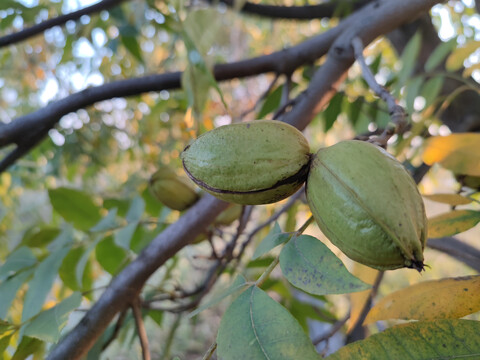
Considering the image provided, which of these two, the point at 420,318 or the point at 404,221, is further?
the point at 420,318

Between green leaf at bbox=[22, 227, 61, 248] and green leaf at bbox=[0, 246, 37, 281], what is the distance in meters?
0.16

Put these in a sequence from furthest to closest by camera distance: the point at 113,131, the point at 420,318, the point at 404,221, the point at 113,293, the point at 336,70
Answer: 1. the point at 113,131
2. the point at 336,70
3. the point at 113,293
4. the point at 420,318
5. the point at 404,221

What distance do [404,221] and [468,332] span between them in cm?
19

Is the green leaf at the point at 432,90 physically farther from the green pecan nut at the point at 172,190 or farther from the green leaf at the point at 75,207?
the green leaf at the point at 75,207

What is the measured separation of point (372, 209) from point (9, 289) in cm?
97

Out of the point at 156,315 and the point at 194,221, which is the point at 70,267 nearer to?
the point at 156,315

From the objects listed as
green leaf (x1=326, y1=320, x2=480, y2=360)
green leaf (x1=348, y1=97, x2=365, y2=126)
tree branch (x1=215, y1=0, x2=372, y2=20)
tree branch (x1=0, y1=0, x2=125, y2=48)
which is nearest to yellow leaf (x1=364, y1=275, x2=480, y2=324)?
green leaf (x1=326, y1=320, x2=480, y2=360)

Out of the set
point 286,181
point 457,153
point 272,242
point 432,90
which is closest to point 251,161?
point 286,181

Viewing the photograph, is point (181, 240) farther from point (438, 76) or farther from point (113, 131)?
point (113, 131)

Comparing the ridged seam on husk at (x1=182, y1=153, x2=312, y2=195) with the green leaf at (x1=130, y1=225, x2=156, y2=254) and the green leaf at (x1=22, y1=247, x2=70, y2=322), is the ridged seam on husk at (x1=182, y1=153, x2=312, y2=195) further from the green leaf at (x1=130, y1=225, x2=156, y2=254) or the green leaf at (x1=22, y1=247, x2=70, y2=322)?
the green leaf at (x1=130, y1=225, x2=156, y2=254)

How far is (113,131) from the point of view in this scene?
271cm

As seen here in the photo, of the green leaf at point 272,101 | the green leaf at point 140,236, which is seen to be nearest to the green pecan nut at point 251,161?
the green leaf at point 140,236

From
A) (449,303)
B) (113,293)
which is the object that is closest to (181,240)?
(113,293)

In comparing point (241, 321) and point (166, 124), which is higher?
point (241, 321)
